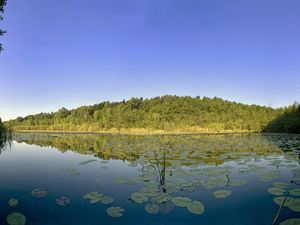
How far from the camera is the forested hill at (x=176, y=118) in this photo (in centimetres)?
6281

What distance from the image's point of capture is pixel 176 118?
71062mm

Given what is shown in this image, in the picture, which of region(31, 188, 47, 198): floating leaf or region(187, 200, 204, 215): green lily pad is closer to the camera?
region(187, 200, 204, 215): green lily pad

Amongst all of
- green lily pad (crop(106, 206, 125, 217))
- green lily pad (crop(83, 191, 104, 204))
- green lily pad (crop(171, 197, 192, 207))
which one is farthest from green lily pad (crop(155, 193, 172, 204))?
green lily pad (crop(83, 191, 104, 204))

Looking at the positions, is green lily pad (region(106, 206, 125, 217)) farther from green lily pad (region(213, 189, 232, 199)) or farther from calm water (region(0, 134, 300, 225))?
green lily pad (region(213, 189, 232, 199))

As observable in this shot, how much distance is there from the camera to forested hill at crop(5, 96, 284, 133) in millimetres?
62812

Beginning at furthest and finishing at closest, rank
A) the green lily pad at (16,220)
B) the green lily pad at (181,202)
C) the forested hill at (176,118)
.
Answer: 1. the forested hill at (176,118)
2. the green lily pad at (181,202)
3. the green lily pad at (16,220)

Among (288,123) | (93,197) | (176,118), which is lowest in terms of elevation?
(93,197)

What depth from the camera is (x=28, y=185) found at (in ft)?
23.5

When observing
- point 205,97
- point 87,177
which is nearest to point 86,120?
point 205,97

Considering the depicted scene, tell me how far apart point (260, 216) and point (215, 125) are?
5823 cm

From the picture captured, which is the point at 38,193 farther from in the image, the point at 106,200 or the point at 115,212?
the point at 115,212

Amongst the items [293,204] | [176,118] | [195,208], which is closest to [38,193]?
[195,208]

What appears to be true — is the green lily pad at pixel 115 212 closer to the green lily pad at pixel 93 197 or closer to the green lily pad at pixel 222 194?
the green lily pad at pixel 93 197

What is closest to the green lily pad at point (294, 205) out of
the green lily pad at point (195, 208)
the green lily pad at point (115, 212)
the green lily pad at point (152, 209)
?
the green lily pad at point (195, 208)
